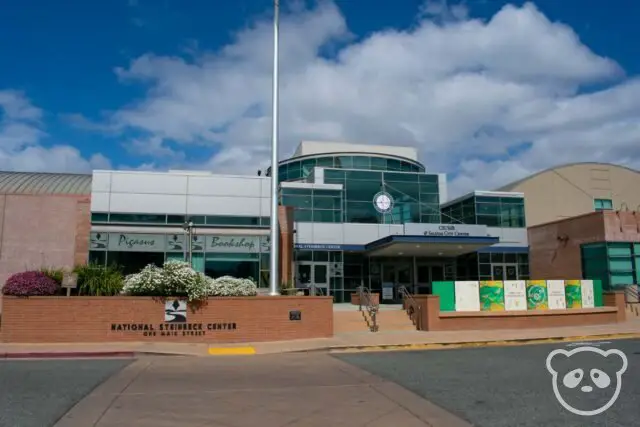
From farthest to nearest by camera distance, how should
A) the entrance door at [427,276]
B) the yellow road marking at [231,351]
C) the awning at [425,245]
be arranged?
the entrance door at [427,276], the awning at [425,245], the yellow road marking at [231,351]

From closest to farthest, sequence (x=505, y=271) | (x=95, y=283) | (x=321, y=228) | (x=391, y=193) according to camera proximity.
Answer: (x=95, y=283), (x=321, y=228), (x=391, y=193), (x=505, y=271)

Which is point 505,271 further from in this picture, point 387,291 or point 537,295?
point 537,295

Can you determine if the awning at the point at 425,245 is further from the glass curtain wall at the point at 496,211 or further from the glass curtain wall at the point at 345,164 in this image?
the glass curtain wall at the point at 345,164

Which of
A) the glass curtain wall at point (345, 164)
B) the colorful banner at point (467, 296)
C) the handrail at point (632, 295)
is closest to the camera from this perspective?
the colorful banner at point (467, 296)

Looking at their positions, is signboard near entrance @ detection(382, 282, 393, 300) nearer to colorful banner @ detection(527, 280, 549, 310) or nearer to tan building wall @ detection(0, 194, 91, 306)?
colorful banner @ detection(527, 280, 549, 310)

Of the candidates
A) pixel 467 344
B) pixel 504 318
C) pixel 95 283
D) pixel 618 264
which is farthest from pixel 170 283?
pixel 618 264

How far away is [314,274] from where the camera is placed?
117 ft

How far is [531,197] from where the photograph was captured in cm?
4506

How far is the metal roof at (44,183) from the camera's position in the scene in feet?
117

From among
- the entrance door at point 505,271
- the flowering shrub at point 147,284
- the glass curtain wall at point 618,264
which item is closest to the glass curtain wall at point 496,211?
the entrance door at point 505,271

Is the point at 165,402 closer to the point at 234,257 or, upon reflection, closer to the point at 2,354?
the point at 2,354

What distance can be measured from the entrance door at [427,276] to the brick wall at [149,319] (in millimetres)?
20762

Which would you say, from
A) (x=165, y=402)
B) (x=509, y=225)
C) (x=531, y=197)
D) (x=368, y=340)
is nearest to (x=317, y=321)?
(x=368, y=340)

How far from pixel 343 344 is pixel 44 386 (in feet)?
29.2
